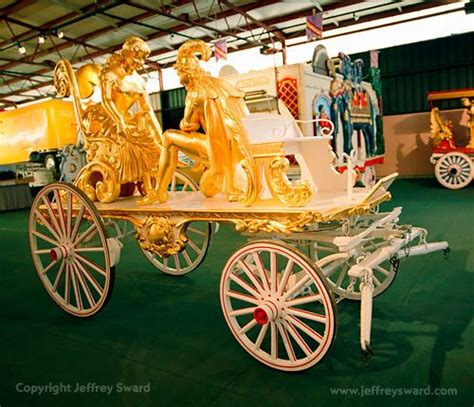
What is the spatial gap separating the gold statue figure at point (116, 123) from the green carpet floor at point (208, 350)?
2.85 feet

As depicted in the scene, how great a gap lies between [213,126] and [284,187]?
0.56m

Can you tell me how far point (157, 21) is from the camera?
31.6 feet

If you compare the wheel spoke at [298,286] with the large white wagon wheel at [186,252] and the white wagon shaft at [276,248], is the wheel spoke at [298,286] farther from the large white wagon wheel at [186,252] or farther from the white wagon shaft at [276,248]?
the large white wagon wheel at [186,252]

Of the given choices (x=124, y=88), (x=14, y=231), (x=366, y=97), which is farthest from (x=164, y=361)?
(x=366, y=97)

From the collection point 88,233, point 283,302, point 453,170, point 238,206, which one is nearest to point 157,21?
point 453,170

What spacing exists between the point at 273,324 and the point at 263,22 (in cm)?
947

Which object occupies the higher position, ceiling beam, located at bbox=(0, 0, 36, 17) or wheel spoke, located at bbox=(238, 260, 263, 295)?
ceiling beam, located at bbox=(0, 0, 36, 17)

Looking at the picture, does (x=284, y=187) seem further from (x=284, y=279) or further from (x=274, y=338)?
(x=274, y=338)

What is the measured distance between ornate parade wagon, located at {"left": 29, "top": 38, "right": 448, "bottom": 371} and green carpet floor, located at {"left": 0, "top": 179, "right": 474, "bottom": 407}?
0.49 feet

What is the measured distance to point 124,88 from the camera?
2779 millimetres


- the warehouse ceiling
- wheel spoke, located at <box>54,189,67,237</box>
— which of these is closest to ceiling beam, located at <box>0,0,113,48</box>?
the warehouse ceiling

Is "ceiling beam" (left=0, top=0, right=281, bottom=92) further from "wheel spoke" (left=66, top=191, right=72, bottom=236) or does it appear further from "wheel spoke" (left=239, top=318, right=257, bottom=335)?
"wheel spoke" (left=239, top=318, right=257, bottom=335)

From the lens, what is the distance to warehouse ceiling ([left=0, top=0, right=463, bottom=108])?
28.0 ft

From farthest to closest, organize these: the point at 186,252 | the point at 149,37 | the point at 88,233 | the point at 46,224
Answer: the point at 149,37
the point at 186,252
the point at 46,224
the point at 88,233
